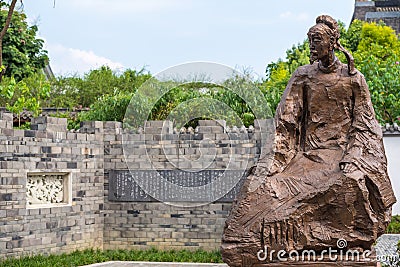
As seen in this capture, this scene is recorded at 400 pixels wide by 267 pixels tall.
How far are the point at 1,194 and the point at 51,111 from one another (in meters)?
9.93

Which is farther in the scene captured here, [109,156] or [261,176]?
[109,156]

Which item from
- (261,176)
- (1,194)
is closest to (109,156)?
(1,194)

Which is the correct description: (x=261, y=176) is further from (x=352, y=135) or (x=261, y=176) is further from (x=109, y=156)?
(x=109, y=156)

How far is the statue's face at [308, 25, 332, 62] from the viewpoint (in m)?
6.06

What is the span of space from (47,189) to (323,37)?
5796 mm

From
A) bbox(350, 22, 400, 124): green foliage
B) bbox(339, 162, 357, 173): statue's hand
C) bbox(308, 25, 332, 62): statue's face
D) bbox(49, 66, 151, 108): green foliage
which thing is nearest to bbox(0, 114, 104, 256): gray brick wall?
bbox(308, 25, 332, 62): statue's face

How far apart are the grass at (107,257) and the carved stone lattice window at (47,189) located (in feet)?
2.67

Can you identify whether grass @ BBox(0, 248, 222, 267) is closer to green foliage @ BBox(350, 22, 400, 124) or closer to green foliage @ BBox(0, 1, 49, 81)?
green foliage @ BBox(350, 22, 400, 124)

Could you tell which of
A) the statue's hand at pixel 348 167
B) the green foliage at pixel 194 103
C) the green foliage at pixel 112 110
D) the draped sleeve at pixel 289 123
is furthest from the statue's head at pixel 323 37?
the green foliage at pixel 112 110

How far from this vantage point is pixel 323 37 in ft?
19.9

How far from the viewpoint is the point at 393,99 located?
1628cm

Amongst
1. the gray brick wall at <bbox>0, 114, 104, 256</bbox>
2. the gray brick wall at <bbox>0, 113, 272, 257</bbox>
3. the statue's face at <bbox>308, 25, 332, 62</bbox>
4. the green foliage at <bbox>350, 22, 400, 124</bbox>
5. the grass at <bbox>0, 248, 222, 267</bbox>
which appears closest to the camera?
the statue's face at <bbox>308, 25, 332, 62</bbox>

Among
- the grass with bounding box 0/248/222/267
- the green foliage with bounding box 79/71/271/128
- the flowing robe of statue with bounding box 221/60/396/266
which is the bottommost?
the grass with bounding box 0/248/222/267

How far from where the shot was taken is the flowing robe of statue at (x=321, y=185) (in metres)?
5.74
